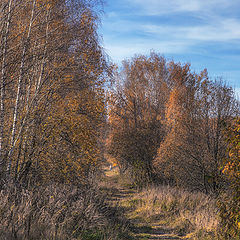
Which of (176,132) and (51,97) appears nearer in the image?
(51,97)

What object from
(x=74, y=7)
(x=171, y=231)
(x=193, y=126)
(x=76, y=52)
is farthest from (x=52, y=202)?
(x=193, y=126)

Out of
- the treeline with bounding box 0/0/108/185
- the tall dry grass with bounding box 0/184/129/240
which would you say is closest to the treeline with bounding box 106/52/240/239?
the tall dry grass with bounding box 0/184/129/240

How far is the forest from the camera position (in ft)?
18.8

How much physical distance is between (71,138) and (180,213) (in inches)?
181

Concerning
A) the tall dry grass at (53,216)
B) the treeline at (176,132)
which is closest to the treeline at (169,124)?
the treeline at (176,132)

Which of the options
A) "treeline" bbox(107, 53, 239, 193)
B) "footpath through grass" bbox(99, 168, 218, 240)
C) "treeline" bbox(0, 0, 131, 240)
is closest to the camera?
"treeline" bbox(0, 0, 131, 240)

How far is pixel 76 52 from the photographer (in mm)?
8992

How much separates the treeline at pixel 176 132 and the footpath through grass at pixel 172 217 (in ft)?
2.74

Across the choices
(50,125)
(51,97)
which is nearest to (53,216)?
(50,125)

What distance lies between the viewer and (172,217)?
9.71 meters

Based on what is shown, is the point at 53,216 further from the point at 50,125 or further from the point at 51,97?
the point at 51,97

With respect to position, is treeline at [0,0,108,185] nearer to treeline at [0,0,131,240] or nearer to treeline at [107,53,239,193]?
treeline at [0,0,131,240]

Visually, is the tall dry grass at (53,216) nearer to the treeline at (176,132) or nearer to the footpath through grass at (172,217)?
the footpath through grass at (172,217)

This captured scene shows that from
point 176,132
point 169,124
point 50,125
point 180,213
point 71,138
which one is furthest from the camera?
point 169,124
